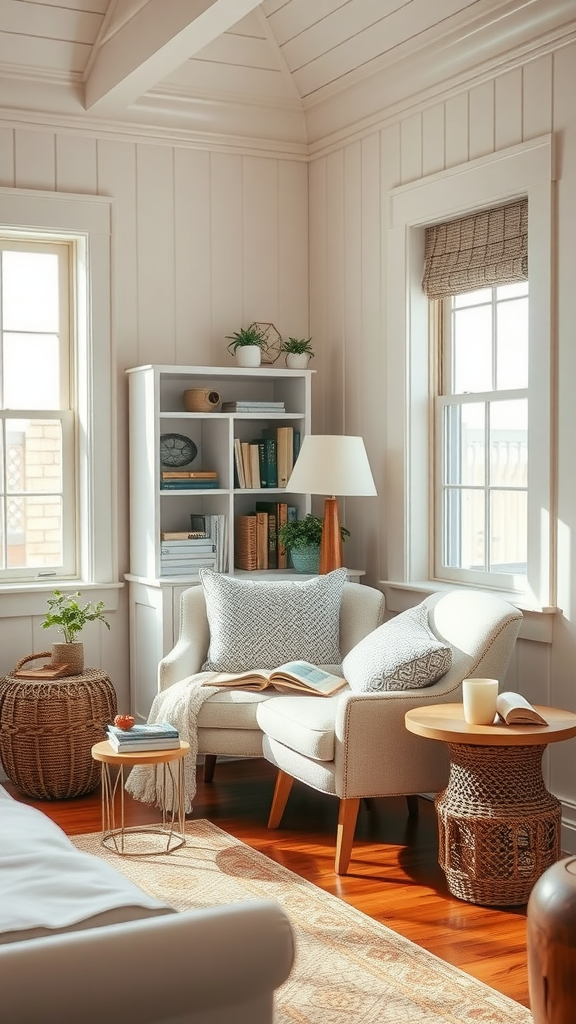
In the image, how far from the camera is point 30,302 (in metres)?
5.20

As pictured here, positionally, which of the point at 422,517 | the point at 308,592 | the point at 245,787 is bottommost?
the point at 245,787

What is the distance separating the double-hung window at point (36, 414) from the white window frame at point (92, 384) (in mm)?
57

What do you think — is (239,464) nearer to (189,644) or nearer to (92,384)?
(92,384)

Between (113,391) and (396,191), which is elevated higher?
(396,191)

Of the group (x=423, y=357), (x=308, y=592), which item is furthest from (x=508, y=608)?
(x=423, y=357)

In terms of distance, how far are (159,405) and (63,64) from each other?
1.56 metres

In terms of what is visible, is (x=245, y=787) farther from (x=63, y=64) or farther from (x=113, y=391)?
(x=63, y=64)

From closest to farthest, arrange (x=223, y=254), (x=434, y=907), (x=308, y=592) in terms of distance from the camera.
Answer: (x=434, y=907) → (x=308, y=592) → (x=223, y=254)

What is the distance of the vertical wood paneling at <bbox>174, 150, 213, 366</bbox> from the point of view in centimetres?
539

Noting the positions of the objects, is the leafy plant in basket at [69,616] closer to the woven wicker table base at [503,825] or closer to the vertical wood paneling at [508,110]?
the woven wicker table base at [503,825]

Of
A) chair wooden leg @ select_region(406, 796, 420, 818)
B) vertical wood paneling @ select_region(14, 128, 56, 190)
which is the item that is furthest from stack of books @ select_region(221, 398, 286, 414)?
chair wooden leg @ select_region(406, 796, 420, 818)

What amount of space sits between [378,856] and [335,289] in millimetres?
2789

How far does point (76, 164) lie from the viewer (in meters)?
5.14

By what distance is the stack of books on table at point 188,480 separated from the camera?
515 centimetres
